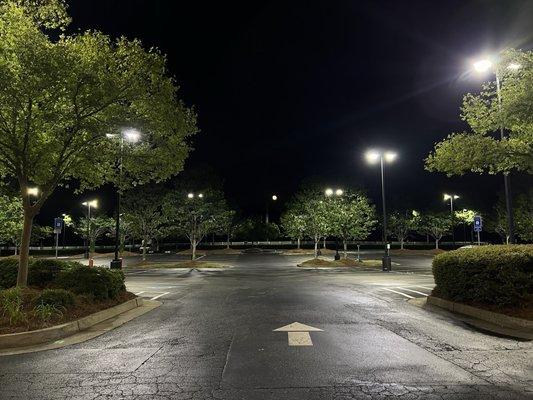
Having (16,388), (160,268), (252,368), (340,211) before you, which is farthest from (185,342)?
(340,211)

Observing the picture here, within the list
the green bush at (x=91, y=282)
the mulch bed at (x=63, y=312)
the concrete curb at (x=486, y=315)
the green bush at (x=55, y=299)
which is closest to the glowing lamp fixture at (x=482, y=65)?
the concrete curb at (x=486, y=315)

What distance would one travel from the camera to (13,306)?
9570 millimetres

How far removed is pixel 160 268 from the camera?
34.7m

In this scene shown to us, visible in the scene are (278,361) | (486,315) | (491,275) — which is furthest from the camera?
(491,275)

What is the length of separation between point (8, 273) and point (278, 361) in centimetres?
1084

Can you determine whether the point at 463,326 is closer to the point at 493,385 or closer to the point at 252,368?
the point at 493,385

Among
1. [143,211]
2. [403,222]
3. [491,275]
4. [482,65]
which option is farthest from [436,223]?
[491,275]

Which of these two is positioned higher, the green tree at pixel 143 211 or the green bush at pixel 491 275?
the green tree at pixel 143 211

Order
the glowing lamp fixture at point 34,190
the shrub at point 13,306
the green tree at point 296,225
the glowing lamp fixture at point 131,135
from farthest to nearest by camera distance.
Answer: the green tree at point 296,225, the glowing lamp fixture at point 34,190, the glowing lamp fixture at point 131,135, the shrub at point 13,306

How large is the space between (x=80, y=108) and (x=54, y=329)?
6.21 metres

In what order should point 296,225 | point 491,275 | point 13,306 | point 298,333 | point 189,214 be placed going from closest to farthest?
1. point 298,333
2. point 13,306
3. point 491,275
4. point 189,214
5. point 296,225

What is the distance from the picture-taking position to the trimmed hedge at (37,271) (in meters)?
13.1

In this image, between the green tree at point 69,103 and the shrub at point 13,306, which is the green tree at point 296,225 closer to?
the green tree at point 69,103

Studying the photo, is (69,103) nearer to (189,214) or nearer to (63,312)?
(63,312)
